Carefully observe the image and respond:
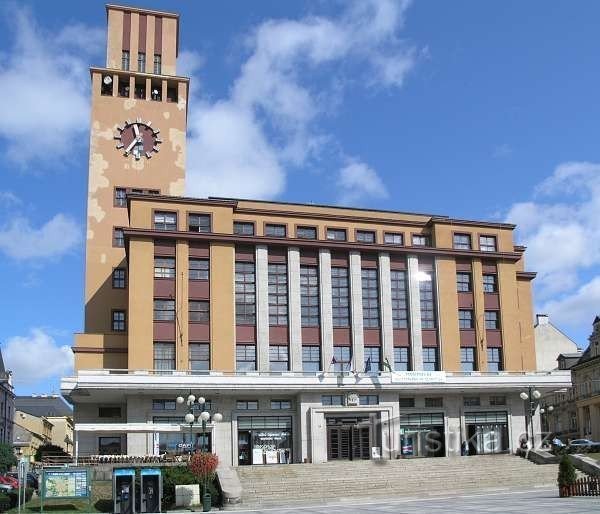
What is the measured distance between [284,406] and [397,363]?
30.6ft

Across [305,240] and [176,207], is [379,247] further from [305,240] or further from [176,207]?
[176,207]

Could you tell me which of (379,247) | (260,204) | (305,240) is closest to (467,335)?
(379,247)

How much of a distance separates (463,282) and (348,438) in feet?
52.3

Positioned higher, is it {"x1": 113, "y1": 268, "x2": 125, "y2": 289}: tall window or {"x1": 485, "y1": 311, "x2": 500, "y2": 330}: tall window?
{"x1": 113, "y1": 268, "x2": 125, "y2": 289}: tall window

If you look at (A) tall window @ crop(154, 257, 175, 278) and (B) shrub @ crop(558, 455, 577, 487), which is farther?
(A) tall window @ crop(154, 257, 175, 278)

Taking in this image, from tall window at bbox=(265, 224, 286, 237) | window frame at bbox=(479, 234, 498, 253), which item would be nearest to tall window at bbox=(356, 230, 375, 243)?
tall window at bbox=(265, 224, 286, 237)

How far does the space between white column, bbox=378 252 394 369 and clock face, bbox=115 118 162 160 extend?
2227 cm

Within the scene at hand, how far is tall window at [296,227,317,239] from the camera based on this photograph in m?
60.5

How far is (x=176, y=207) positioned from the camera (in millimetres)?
57281

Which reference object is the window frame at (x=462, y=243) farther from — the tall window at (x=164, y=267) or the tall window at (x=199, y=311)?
the tall window at (x=164, y=267)

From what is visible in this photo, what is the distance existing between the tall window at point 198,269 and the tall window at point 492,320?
22119 millimetres

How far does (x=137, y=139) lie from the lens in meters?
67.7

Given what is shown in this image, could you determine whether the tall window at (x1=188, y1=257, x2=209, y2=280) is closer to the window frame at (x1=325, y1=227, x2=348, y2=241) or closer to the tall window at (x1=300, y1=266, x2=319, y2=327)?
the tall window at (x1=300, y1=266, x2=319, y2=327)

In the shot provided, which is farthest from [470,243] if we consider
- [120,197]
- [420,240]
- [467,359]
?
[120,197]
